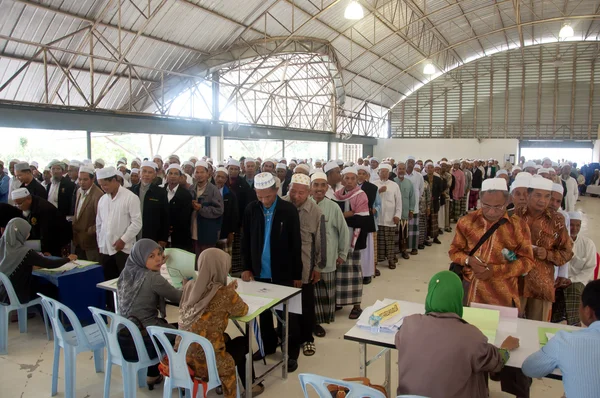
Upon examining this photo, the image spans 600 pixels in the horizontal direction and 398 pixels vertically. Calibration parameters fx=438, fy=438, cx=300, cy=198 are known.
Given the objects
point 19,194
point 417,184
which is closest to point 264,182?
point 19,194

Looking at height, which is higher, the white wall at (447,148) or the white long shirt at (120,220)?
the white wall at (447,148)

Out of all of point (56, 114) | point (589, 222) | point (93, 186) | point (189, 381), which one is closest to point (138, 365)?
point (189, 381)

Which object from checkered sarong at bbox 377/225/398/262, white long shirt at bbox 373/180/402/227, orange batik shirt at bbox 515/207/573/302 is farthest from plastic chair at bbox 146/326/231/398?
checkered sarong at bbox 377/225/398/262

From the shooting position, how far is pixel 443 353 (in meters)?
1.88

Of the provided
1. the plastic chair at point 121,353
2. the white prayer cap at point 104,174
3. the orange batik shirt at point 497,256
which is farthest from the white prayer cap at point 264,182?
the white prayer cap at point 104,174

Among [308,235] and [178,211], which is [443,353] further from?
[178,211]

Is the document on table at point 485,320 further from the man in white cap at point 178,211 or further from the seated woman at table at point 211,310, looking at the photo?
the man in white cap at point 178,211

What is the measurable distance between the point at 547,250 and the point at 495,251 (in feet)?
1.67

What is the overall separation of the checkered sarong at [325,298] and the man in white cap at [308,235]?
0.59 metres

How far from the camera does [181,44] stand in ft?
36.3

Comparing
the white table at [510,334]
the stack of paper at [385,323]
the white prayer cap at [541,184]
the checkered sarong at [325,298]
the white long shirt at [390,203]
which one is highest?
the white prayer cap at [541,184]

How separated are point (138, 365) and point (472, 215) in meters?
2.49

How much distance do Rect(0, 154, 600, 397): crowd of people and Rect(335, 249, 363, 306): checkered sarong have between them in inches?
0.4

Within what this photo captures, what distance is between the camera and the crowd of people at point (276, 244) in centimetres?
274
